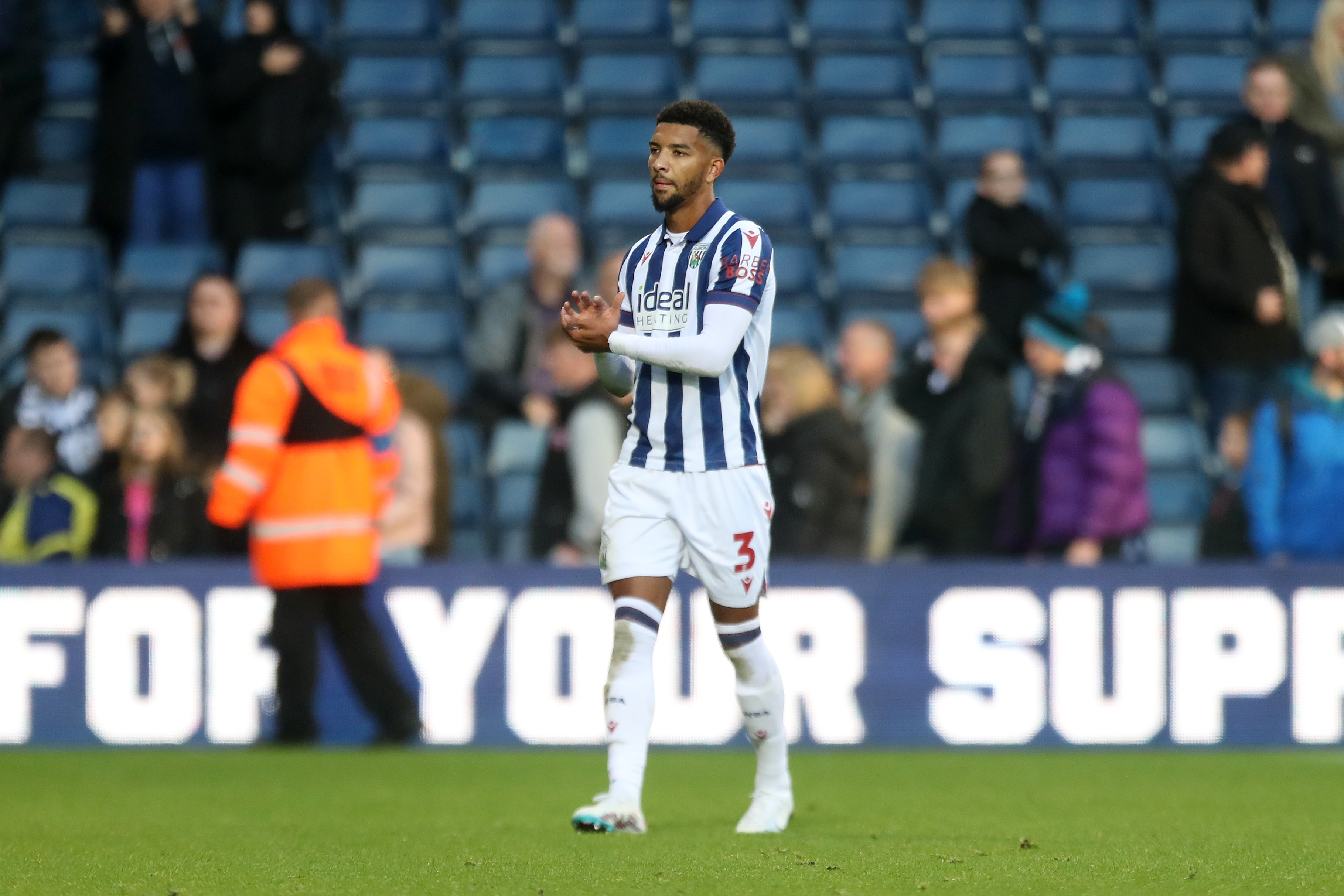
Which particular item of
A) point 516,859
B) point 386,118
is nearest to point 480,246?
point 386,118

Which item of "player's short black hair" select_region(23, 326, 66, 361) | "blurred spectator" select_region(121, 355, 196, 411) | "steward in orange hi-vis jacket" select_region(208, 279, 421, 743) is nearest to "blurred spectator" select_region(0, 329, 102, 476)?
"player's short black hair" select_region(23, 326, 66, 361)

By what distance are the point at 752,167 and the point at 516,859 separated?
314 inches

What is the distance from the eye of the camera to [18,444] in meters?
9.36

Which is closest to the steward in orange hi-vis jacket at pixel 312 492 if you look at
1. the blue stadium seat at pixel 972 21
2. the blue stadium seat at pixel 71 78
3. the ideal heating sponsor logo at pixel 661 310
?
the ideal heating sponsor logo at pixel 661 310

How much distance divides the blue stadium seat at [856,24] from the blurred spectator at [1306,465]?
470 cm

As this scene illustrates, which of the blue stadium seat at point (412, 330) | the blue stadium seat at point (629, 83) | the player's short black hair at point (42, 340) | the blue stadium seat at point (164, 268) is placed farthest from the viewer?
the blue stadium seat at point (629, 83)

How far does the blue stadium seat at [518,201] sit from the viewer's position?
12.1 meters

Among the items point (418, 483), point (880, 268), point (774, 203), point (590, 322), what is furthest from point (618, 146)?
point (590, 322)

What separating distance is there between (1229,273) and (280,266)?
17.4ft

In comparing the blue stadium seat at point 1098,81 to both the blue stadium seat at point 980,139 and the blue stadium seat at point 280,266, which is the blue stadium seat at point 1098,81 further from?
the blue stadium seat at point 280,266

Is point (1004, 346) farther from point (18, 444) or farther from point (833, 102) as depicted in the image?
point (18, 444)

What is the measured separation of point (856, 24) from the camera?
1333 centimetres

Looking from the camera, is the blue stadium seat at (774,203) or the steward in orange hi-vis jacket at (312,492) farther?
the blue stadium seat at (774,203)

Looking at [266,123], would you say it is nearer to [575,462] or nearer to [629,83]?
[629,83]
